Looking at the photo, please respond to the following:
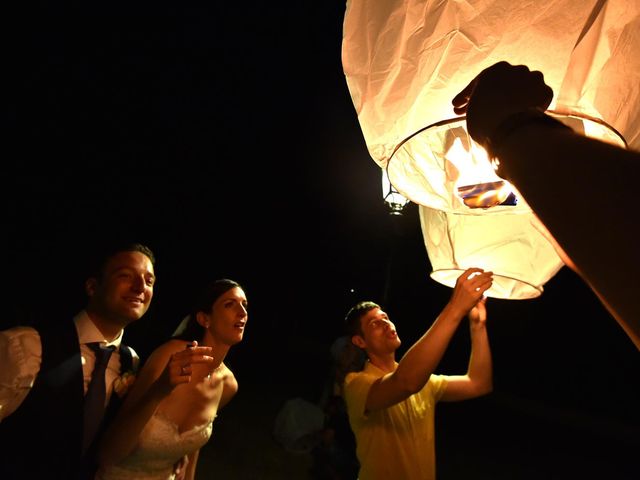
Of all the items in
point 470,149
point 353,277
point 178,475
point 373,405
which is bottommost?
point 178,475

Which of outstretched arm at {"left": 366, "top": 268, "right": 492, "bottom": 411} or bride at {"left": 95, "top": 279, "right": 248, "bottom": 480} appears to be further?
bride at {"left": 95, "top": 279, "right": 248, "bottom": 480}

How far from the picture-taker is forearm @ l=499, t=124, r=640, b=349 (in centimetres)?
44

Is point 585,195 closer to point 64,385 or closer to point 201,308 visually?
point 64,385

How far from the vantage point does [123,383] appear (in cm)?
212

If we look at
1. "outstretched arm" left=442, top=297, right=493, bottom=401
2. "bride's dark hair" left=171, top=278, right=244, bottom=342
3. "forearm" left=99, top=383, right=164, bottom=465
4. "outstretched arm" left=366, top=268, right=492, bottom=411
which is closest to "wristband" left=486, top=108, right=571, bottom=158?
"outstretched arm" left=366, top=268, right=492, bottom=411

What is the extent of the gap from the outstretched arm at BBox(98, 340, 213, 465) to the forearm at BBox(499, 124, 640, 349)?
5.06 feet

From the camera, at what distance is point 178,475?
235 centimetres

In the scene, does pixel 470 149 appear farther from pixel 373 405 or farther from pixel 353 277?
pixel 353 277

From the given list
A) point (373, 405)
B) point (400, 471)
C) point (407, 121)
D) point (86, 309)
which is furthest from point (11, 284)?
point (407, 121)

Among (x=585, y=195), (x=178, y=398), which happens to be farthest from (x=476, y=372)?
(x=585, y=195)

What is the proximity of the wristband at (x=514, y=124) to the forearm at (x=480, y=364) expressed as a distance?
2148 mm

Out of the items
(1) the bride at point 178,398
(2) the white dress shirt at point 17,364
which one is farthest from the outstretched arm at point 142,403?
(2) the white dress shirt at point 17,364

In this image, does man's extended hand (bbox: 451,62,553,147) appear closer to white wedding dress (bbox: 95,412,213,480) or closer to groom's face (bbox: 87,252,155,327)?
groom's face (bbox: 87,252,155,327)

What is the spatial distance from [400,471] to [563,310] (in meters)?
12.6
